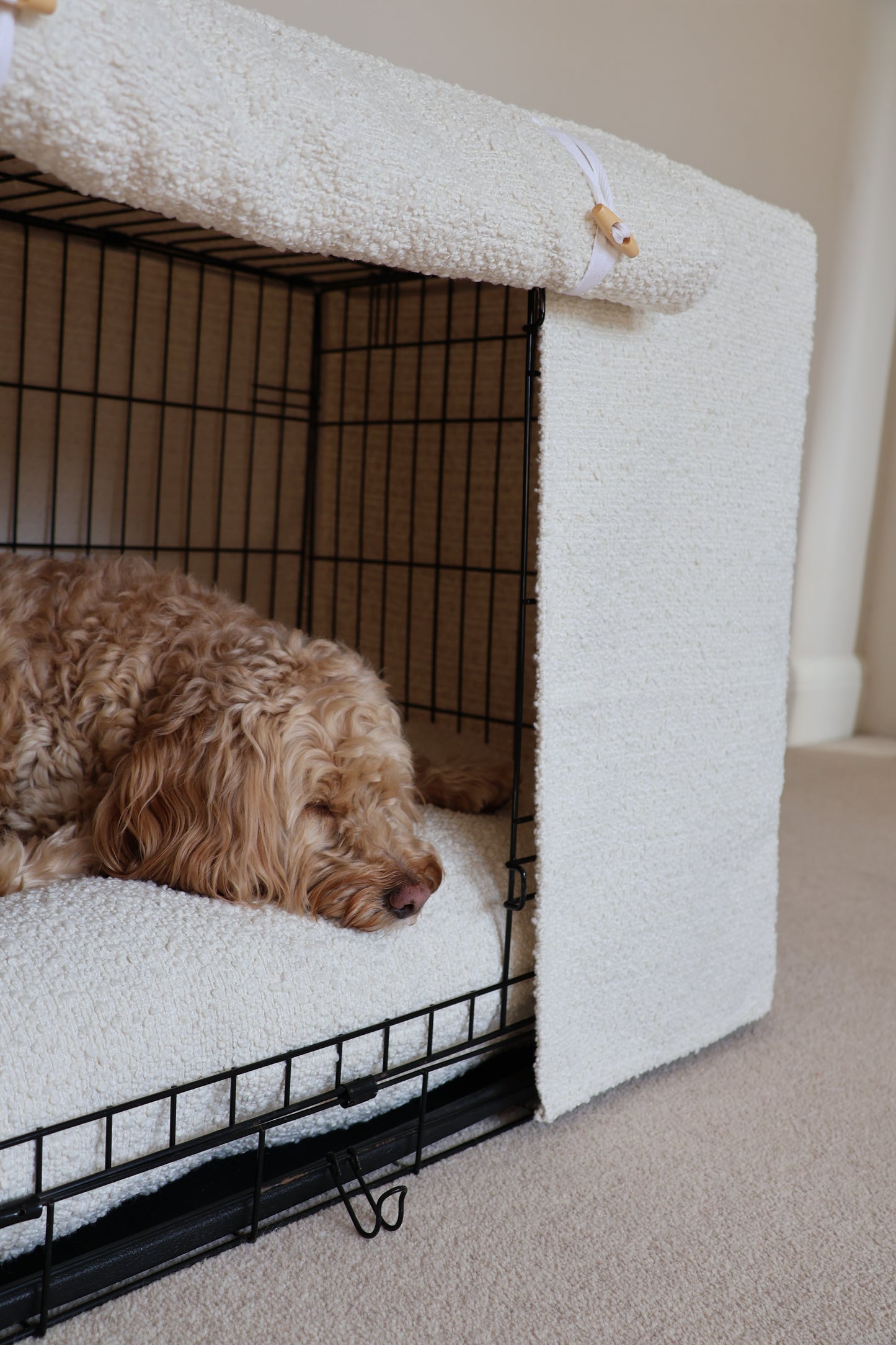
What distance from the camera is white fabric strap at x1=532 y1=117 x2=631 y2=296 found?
1.39 m

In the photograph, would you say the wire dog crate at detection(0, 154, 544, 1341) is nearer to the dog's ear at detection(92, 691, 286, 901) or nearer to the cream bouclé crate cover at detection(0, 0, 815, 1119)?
the cream bouclé crate cover at detection(0, 0, 815, 1119)

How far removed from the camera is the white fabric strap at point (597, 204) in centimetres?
139

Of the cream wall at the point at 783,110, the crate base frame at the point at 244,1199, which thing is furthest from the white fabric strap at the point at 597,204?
the cream wall at the point at 783,110

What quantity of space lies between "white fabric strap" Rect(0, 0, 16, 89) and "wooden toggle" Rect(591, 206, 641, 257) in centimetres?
72

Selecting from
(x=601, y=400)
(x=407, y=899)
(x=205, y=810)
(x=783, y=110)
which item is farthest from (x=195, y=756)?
(x=783, y=110)

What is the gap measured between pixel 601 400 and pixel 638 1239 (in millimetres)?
1068

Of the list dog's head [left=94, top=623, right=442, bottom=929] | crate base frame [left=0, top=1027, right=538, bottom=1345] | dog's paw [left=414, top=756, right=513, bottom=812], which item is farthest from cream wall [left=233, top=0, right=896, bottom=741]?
crate base frame [left=0, top=1027, right=538, bottom=1345]

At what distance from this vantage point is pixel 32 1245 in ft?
3.82

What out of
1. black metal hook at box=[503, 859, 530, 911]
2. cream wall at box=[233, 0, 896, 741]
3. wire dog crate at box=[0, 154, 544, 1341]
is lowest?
black metal hook at box=[503, 859, 530, 911]

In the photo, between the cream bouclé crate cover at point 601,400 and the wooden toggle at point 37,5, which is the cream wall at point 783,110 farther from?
the wooden toggle at point 37,5

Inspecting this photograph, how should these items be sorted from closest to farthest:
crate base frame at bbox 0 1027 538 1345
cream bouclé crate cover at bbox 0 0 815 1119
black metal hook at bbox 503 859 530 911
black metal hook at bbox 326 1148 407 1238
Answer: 1. cream bouclé crate cover at bbox 0 0 815 1119
2. crate base frame at bbox 0 1027 538 1345
3. black metal hook at bbox 326 1148 407 1238
4. black metal hook at bbox 503 859 530 911

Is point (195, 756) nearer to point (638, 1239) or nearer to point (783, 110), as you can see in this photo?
point (638, 1239)

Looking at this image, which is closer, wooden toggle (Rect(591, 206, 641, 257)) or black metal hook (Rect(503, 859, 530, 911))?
wooden toggle (Rect(591, 206, 641, 257))

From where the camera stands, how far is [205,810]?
1447 millimetres
